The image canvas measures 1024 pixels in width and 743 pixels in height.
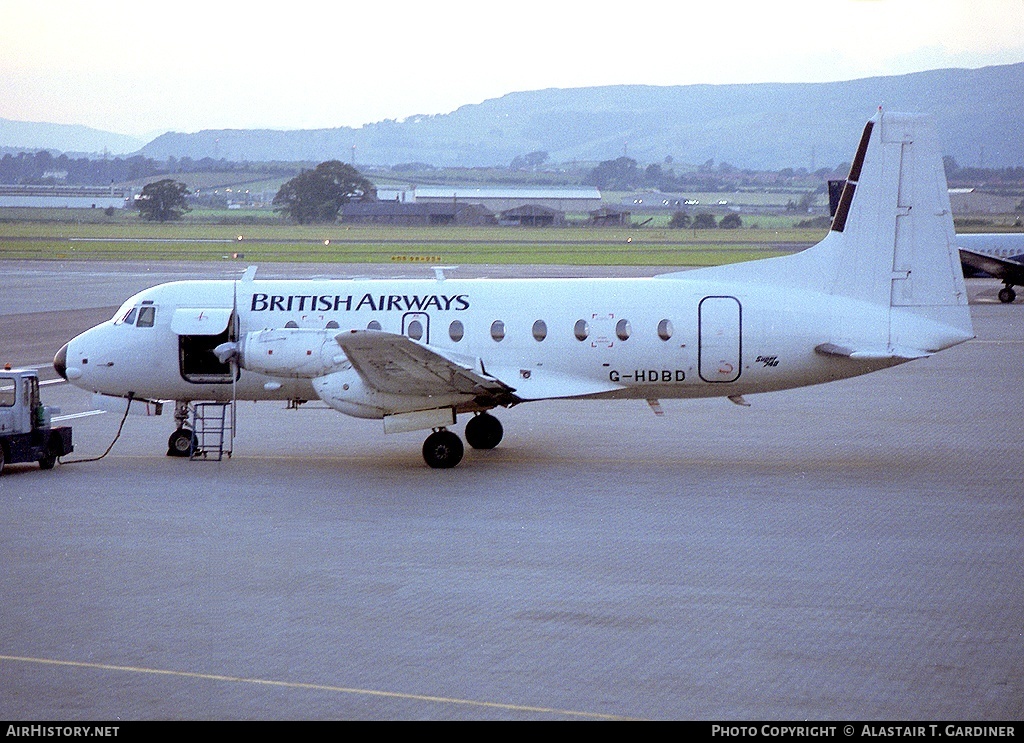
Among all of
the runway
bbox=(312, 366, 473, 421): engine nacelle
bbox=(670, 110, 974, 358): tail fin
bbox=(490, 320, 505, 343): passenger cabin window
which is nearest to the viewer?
the runway

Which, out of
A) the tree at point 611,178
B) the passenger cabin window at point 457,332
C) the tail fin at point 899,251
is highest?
the tree at point 611,178

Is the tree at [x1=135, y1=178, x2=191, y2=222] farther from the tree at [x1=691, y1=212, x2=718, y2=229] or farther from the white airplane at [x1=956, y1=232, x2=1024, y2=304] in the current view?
the white airplane at [x1=956, y1=232, x2=1024, y2=304]

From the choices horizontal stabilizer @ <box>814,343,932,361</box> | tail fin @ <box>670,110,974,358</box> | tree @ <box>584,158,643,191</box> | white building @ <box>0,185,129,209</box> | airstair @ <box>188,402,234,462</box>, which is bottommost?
airstair @ <box>188,402,234,462</box>

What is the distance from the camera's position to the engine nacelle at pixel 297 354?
1841cm

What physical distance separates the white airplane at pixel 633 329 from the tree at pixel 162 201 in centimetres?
9783

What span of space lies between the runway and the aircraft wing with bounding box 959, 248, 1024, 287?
35531 millimetres

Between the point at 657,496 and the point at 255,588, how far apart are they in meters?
6.51

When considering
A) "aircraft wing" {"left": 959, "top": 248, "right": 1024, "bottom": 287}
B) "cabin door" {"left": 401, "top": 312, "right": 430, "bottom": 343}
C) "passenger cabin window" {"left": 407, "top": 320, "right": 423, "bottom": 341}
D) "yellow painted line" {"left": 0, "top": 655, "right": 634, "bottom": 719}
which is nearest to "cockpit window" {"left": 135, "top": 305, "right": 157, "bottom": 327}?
"cabin door" {"left": 401, "top": 312, "right": 430, "bottom": 343}

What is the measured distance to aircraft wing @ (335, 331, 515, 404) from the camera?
55.7 ft

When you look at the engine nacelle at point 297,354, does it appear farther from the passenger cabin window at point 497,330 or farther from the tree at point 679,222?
the tree at point 679,222

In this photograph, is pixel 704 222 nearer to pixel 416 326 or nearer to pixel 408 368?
pixel 416 326

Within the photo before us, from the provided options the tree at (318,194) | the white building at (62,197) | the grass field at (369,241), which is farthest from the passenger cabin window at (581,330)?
the white building at (62,197)

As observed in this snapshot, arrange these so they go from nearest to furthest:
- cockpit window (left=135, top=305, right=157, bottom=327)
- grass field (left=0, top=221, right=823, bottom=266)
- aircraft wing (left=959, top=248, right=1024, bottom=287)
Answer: cockpit window (left=135, top=305, right=157, bottom=327), aircraft wing (left=959, top=248, right=1024, bottom=287), grass field (left=0, top=221, right=823, bottom=266)
